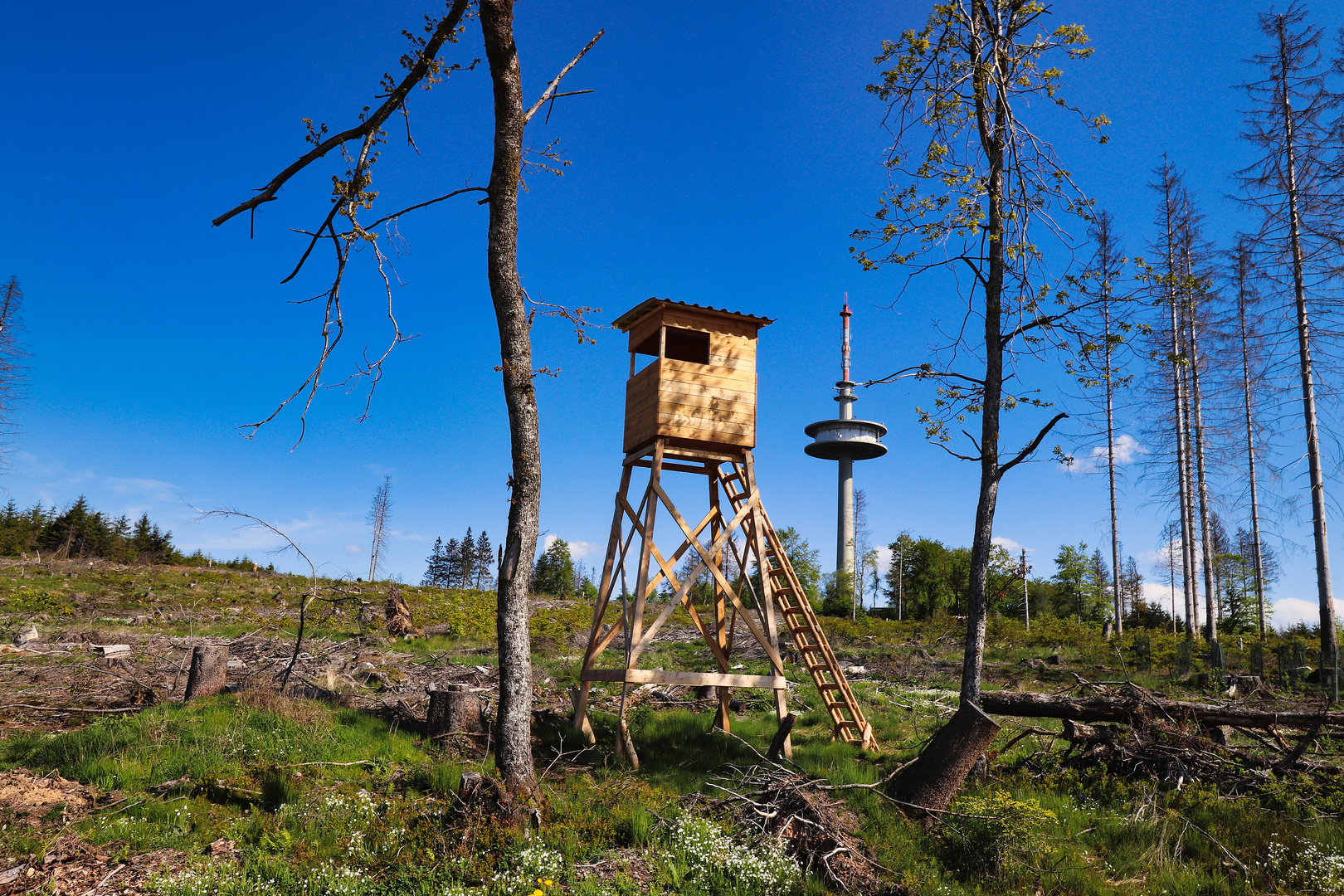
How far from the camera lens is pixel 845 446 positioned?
58.8 meters

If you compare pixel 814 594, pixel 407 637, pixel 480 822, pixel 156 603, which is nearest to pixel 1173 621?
pixel 814 594

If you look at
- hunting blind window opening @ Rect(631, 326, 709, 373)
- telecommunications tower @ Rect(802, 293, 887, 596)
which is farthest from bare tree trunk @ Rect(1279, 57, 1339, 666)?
telecommunications tower @ Rect(802, 293, 887, 596)

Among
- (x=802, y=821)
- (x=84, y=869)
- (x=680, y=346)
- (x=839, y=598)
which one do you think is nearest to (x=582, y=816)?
(x=802, y=821)

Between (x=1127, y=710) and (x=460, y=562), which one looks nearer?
(x=1127, y=710)

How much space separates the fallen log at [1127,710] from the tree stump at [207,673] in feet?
31.7

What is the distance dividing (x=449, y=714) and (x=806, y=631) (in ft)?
17.4

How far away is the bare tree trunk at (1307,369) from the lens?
2041 cm

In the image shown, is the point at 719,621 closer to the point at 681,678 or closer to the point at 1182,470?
the point at 681,678

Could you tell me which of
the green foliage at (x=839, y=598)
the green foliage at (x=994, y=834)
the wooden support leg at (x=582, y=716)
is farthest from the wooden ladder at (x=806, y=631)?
the green foliage at (x=839, y=598)

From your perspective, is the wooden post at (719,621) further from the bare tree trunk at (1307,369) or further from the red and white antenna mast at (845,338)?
the red and white antenna mast at (845,338)

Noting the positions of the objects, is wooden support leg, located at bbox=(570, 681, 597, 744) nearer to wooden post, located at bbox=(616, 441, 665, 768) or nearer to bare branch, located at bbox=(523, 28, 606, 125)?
wooden post, located at bbox=(616, 441, 665, 768)

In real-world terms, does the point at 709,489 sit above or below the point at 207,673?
above

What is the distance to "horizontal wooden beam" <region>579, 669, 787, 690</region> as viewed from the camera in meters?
9.88

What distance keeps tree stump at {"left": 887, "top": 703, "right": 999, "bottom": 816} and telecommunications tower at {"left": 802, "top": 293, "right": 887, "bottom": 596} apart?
161ft
